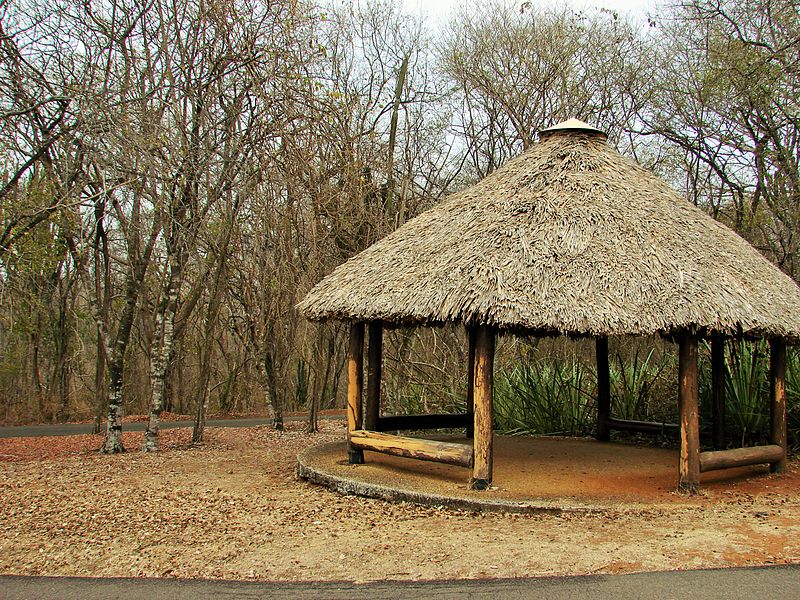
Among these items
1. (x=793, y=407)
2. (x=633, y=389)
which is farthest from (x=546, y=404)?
(x=793, y=407)

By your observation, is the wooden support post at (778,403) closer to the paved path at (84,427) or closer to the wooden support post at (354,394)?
the wooden support post at (354,394)

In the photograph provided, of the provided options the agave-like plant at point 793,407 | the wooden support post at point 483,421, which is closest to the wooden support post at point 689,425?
the wooden support post at point 483,421

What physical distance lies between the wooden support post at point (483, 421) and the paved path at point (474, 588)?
2664mm

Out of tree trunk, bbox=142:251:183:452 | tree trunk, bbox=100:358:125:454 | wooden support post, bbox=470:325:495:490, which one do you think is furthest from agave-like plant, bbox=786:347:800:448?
tree trunk, bbox=100:358:125:454

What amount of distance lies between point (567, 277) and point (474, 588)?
378 centimetres

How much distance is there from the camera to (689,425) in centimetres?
801

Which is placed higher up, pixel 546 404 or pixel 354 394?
pixel 354 394

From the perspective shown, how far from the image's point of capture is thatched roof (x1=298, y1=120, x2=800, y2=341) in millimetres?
7801

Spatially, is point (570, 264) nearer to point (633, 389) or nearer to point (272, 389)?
point (633, 389)

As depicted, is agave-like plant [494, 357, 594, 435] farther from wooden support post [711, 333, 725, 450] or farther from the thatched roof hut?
the thatched roof hut

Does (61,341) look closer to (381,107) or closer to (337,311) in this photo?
A: (381,107)

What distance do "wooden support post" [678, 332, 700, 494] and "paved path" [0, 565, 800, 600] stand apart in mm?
2505

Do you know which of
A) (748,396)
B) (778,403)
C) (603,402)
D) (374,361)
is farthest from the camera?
(603,402)

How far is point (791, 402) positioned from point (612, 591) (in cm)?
741
